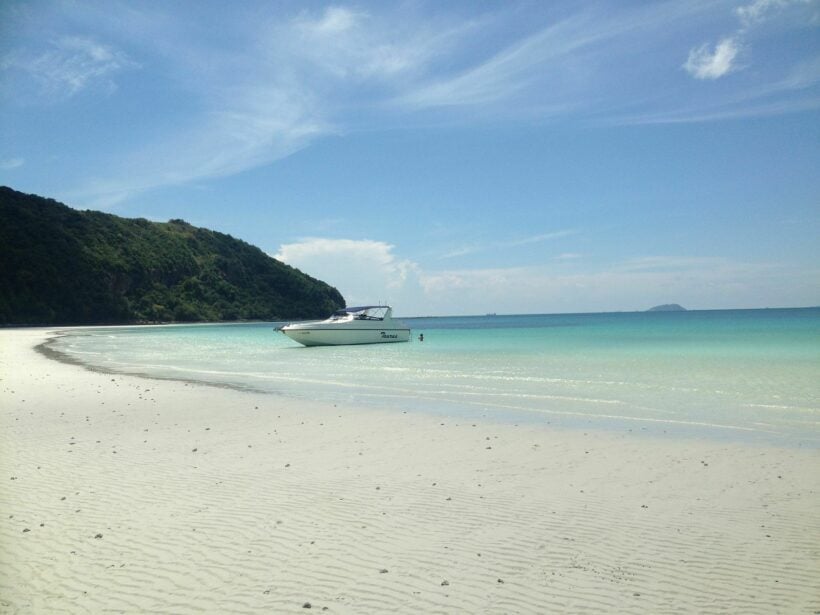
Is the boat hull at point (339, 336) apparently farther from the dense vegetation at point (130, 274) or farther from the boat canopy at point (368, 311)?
the dense vegetation at point (130, 274)

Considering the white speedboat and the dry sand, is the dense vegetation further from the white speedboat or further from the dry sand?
the dry sand

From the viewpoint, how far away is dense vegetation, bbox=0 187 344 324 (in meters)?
83.4

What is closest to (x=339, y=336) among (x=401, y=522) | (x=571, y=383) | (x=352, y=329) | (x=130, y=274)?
(x=352, y=329)

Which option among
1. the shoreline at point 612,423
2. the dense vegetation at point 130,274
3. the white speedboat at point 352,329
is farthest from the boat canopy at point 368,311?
the dense vegetation at point 130,274

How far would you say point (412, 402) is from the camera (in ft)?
47.7

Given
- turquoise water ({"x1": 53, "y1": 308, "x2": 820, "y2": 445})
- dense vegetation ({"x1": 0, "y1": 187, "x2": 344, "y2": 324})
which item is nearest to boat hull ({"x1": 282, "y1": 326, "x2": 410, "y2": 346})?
turquoise water ({"x1": 53, "y1": 308, "x2": 820, "y2": 445})

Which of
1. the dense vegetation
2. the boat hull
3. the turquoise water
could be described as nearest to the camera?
the turquoise water

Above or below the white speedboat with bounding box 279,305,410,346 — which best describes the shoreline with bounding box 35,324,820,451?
below

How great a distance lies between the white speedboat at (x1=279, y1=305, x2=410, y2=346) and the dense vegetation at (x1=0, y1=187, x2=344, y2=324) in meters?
62.0

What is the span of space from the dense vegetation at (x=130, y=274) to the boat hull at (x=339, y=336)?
203 feet

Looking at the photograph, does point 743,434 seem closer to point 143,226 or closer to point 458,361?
point 458,361

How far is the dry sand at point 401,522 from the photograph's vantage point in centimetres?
421

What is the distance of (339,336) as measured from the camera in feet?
131

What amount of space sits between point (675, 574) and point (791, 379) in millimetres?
17606
